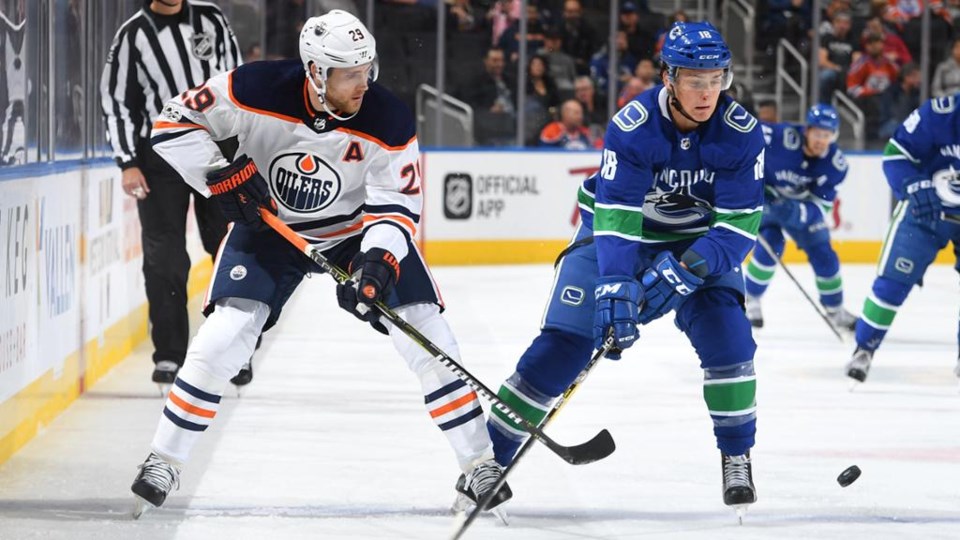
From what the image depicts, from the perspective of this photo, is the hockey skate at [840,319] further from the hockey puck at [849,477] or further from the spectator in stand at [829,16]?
the spectator in stand at [829,16]

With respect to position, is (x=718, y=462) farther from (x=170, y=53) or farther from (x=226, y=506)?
(x=170, y=53)

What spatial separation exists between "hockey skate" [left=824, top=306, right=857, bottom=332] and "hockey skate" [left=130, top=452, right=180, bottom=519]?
14.9 feet

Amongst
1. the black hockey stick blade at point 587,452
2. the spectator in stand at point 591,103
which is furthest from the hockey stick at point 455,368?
the spectator in stand at point 591,103

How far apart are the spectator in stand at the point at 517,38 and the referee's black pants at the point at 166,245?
6.29 metres

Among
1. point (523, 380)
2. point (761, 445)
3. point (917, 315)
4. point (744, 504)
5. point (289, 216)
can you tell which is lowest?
point (917, 315)

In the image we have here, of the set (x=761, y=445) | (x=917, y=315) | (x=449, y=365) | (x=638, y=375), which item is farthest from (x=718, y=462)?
(x=917, y=315)

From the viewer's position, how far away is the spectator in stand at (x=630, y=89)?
11.2 m

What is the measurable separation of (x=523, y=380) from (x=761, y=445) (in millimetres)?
1185

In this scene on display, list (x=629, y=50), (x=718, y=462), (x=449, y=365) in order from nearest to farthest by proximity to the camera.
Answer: (x=449, y=365)
(x=718, y=462)
(x=629, y=50)

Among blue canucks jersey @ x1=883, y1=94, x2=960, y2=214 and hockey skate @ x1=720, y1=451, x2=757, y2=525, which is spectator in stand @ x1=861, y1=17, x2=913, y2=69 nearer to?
blue canucks jersey @ x1=883, y1=94, x2=960, y2=214

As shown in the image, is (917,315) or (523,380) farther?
(917,315)

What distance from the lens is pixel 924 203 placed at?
511 cm

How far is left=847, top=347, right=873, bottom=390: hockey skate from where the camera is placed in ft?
17.6

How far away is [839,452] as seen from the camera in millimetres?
4184
